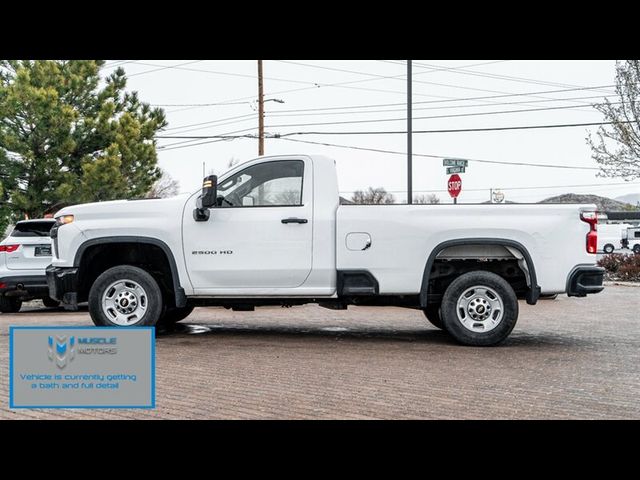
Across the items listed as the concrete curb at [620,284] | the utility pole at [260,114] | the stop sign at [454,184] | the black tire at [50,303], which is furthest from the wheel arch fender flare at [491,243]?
the utility pole at [260,114]

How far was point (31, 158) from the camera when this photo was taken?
20328 mm

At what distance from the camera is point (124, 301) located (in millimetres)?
8289

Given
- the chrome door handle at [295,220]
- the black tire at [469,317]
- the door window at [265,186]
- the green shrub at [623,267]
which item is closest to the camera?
the black tire at [469,317]

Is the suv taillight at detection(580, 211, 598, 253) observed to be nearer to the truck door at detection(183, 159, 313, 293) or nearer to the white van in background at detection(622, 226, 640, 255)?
the truck door at detection(183, 159, 313, 293)

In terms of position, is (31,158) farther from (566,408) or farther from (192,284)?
(566,408)

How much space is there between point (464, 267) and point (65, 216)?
4.88m

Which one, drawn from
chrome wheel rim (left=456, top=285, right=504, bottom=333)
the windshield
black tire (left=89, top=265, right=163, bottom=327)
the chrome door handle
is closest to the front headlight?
black tire (left=89, top=265, right=163, bottom=327)

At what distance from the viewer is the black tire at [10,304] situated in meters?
12.7

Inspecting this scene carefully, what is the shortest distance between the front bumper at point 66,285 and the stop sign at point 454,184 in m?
14.3

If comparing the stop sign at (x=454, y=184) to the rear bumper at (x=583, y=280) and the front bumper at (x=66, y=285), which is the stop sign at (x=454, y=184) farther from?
the front bumper at (x=66, y=285)

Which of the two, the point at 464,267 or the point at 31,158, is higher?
the point at 31,158

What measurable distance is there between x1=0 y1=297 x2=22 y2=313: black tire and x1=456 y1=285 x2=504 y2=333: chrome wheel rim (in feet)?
28.4
